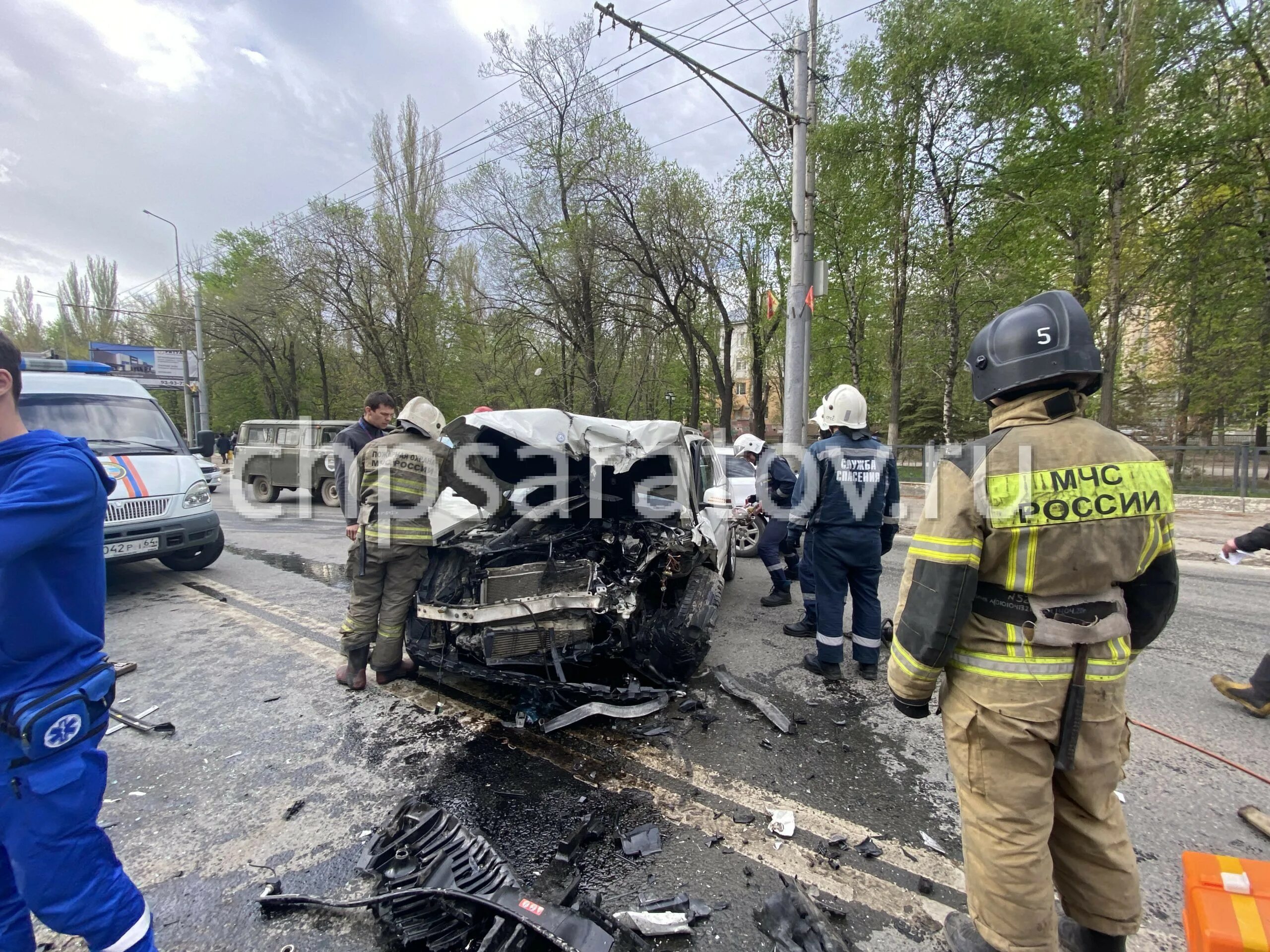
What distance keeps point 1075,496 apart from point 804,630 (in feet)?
11.1

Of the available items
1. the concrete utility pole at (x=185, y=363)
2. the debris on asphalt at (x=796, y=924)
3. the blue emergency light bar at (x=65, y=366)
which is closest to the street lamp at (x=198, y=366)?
the concrete utility pole at (x=185, y=363)

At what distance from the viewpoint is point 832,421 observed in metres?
3.88

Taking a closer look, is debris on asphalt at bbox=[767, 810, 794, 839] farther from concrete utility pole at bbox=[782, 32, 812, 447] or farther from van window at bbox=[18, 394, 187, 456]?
concrete utility pole at bbox=[782, 32, 812, 447]

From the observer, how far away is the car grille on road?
5258 mm

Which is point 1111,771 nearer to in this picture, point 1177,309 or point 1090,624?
point 1090,624

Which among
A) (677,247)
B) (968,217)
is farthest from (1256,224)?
(677,247)

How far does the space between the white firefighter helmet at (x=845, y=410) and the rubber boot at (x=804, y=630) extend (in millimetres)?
1681

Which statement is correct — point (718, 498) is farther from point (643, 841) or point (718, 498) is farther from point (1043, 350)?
point (1043, 350)

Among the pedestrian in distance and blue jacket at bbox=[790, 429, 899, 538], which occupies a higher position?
the pedestrian in distance

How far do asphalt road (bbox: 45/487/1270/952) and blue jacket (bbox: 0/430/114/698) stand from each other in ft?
3.67

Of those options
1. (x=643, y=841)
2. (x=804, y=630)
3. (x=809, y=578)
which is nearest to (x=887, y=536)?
(x=809, y=578)

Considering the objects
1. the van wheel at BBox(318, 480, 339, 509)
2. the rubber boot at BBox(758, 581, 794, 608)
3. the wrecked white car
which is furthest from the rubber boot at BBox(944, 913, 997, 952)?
the van wheel at BBox(318, 480, 339, 509)

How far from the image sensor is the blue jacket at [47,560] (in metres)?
1.42

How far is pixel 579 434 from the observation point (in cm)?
335
